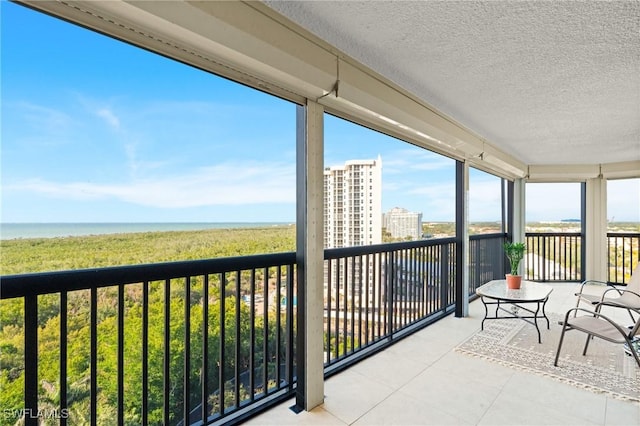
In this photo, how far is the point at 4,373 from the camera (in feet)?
4.17

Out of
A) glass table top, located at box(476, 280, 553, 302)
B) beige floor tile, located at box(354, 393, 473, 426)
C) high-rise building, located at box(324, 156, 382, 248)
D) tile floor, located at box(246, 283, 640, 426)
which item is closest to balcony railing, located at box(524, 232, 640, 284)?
glass table top, located at box(476, 280, 553, 302)

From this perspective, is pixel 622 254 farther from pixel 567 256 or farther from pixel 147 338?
pixel 147 338

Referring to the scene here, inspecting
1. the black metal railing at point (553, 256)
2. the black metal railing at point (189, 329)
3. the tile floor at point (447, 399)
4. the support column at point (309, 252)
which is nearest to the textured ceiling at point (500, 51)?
the support column at point (309, 252)

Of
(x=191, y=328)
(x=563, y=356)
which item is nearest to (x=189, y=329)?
(x=191, y=328)

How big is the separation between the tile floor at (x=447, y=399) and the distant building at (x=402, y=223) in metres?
1.85

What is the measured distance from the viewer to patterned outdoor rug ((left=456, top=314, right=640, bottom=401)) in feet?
7.31

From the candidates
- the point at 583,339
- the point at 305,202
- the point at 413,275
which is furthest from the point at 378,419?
the point at 583,339

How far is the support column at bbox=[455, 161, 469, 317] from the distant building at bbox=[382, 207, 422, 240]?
57 centimetres

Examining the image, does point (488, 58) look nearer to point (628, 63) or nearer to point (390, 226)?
point (628, 63)

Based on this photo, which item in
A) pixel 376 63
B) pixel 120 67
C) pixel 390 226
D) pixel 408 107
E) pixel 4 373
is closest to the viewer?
pixel 4 373

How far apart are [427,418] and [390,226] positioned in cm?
274

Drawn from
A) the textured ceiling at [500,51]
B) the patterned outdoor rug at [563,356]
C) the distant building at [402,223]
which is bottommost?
the patterned outdoor rug at [563,356]

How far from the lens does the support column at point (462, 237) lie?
3.78m

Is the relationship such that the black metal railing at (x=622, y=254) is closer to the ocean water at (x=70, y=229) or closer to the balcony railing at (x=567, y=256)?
the balcony railing at (x=567, y=256)
